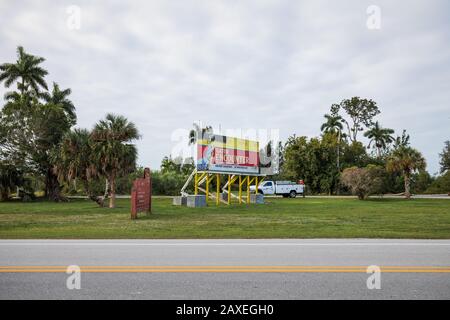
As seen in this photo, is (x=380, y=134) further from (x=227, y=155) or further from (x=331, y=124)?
(x=227, y=155)

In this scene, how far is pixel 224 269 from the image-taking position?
6883 mm

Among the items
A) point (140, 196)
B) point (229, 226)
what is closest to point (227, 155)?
point (140, 196)

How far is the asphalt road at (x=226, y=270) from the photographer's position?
545 centimetres

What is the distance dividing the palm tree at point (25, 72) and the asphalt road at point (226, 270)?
5030 centimetres

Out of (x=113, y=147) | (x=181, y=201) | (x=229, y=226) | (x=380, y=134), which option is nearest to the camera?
(x=229, y=226)

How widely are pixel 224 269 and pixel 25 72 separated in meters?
55.6

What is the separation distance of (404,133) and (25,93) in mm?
53624

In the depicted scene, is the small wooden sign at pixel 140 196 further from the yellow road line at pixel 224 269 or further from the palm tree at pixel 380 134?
the palm tree at pixel 380 134

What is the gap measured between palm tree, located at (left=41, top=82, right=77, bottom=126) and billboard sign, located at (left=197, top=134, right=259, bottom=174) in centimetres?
2844

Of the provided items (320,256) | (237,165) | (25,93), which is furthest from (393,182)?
(320,256)

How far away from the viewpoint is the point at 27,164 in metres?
43.6

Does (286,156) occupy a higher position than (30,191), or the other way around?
A: (286,156)
